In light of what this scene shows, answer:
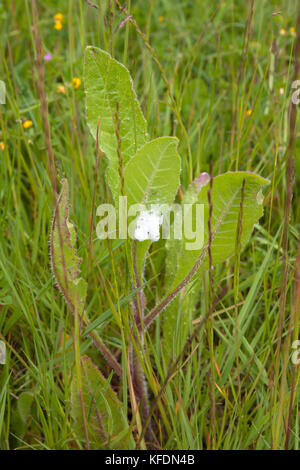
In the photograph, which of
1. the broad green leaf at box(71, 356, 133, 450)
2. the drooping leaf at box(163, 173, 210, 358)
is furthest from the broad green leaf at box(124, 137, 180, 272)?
the broad green leaf at box(71, 356, 133, 450)

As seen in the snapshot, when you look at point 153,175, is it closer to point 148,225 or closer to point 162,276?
point 148,225

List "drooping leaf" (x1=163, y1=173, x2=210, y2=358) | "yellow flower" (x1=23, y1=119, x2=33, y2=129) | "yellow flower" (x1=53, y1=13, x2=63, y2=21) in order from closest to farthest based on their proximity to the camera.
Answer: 1. "drooping leaf" (x1=163, y1=173, x2=210, y2=358)
2. "yellow flower" (x1=23, y1=119, x2=33, y2=129)
3. "yellow flower" (x1=53, y1=13, x2=63, y2=21)

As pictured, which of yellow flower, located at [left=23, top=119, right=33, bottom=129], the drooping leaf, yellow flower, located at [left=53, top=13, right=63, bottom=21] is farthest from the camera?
yellow flower, located at [left=53, top=13, right=63, bottom=21]

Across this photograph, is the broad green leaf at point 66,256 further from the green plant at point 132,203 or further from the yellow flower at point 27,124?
the yellow flower at point 27,124

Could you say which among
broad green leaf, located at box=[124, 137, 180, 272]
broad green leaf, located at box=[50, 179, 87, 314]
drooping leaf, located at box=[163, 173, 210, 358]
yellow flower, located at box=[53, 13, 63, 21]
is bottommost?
drooping leaf, located at box=[163, 173, 210, 358]

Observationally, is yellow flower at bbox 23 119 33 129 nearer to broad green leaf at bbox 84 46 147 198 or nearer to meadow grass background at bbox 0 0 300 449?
meadow grass background at bbox 0 0 300 449

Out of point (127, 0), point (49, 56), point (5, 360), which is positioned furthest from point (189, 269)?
point (49, 56)
